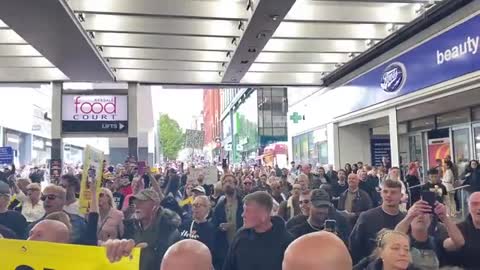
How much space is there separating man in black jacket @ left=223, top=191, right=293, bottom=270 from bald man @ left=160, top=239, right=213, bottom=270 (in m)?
2.04

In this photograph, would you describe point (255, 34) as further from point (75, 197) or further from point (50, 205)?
point (50, 205)

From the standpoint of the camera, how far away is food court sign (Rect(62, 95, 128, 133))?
16.9 meters

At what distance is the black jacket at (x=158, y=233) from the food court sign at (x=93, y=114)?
12.3 meters

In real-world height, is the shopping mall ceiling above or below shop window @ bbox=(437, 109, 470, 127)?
above

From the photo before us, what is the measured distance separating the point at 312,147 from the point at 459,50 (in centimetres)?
1222

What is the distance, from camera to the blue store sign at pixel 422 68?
10.2 metres

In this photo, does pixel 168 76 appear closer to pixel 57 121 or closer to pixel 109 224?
pixel 57 121

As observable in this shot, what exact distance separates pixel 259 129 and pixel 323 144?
81.7ft

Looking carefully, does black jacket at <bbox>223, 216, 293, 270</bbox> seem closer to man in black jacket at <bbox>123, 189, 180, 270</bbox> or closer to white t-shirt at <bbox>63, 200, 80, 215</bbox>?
man in black jacket at <bbox>123, 189, 180, 270</bbox>

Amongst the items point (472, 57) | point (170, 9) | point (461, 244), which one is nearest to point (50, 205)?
point (461, 244)

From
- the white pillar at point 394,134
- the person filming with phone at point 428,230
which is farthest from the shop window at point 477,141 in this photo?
the person filming with phone at point 428,230

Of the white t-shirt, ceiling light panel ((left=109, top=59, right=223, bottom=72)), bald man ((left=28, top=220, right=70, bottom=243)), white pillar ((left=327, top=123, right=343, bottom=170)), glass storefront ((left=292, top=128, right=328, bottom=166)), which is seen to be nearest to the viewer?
bald man ((left=28, top=220, right=70, bottom=243))

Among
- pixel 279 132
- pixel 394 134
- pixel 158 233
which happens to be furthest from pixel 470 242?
pixel 279 132

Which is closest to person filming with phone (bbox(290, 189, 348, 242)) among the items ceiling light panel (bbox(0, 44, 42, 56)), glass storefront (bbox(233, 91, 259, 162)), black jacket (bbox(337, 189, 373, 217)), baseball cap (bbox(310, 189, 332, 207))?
baseball cap (bbox(310, 189, 332, 207))
